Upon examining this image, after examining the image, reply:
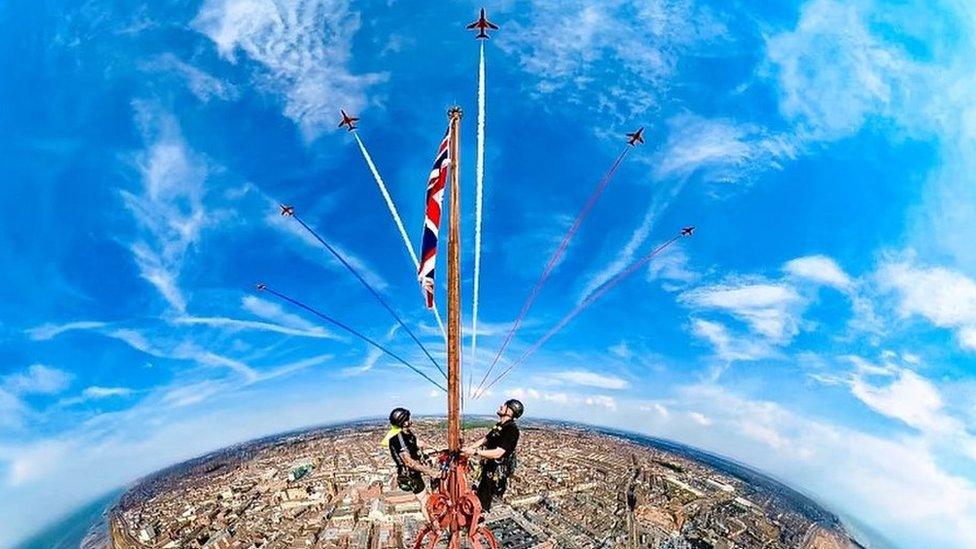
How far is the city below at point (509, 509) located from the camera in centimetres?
3403

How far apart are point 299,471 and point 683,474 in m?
50.6

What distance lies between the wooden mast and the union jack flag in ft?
0.43

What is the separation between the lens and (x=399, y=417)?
5.75 metres

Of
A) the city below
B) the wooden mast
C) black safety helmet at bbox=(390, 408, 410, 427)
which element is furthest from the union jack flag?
the city below

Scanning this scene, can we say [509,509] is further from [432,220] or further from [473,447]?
[432,220]

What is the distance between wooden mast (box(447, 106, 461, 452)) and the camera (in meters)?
5.48

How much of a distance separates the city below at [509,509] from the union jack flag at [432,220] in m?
30.4

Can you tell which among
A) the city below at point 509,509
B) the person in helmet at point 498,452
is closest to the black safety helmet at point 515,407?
the person in helmet at point 498,452

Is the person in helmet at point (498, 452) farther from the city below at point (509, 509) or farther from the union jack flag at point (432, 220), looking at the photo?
the city below at point (509, 509)

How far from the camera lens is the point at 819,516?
2144 inches

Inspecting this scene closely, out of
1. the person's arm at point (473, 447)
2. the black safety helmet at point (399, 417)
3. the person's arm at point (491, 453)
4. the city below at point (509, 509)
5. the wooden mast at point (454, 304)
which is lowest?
the city below at point (509, 509)

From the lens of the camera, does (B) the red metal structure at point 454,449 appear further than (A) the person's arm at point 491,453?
No

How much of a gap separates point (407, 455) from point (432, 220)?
3.16 meters

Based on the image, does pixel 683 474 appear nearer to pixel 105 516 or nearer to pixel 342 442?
pixel 342 442
